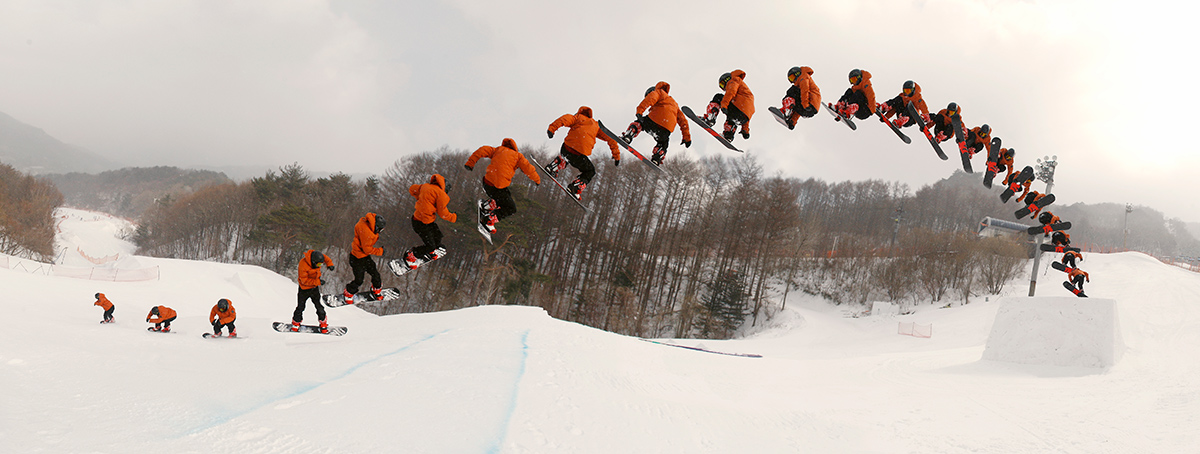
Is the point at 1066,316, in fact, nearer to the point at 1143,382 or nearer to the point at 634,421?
the point at 1143,382

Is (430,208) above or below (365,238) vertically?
above

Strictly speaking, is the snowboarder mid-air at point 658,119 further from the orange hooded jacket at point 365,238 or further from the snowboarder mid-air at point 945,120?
the snowboarder mid-air at point 945,120

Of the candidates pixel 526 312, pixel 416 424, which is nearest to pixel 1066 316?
pixel 526 312

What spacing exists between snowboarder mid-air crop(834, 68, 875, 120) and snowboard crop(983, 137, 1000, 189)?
3476 mm

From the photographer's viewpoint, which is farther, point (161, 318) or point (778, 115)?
point (161, 318)

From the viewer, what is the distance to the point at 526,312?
558 inches

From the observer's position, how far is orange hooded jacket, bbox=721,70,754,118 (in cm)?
606

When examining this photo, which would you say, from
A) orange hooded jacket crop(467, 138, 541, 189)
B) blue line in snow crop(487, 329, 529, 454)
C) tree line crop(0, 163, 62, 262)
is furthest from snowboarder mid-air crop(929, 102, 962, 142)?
tree line crop(0, 163, 62, 262)

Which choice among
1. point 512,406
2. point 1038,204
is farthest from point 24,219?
point 1038,204

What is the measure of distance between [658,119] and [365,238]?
420 cm

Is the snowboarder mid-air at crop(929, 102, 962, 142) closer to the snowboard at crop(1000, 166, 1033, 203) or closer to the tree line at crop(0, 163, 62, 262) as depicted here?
A: the snowboard at crop(1000, 166, 1033, 203)

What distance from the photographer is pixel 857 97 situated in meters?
6.96

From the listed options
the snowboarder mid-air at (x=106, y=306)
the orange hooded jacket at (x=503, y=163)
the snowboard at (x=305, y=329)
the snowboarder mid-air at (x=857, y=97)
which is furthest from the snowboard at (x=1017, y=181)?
the snowboarder mid-air at (x=106, y=306)

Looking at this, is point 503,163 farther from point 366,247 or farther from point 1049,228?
point 1049,228
